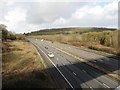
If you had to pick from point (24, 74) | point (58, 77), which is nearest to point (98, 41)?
point (58, 77)

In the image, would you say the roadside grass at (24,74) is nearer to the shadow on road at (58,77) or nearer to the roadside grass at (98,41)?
the shadow on road at (58,77)

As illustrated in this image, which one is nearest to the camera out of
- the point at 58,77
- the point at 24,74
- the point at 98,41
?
the point at 24,74

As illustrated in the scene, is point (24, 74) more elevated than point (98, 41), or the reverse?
point (98, 41)

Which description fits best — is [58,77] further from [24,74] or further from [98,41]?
[98,41]

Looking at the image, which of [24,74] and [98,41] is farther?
[98,41]

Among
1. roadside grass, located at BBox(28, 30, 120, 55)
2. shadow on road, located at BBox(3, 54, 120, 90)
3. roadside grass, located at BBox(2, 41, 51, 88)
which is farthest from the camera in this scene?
roadside grass, located at BBox(28, 30, 120, 55)

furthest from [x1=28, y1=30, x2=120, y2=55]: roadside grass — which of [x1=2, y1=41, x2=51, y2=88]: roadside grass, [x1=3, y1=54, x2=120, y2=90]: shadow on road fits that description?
[x1=3, y1=54, x2=120, y2=90]: shadow on road

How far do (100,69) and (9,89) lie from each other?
26727 millimetres

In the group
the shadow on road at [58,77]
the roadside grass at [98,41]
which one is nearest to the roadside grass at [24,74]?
the shadow on road at [58,77]

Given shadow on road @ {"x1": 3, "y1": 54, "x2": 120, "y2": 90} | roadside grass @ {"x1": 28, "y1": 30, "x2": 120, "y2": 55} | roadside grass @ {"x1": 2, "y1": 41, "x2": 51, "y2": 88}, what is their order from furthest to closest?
1. roadside grass @ {"x1": 28, "y1": 30, "x2": 120, "y2": 55}
2. shadow on road @ {"x1": 3, "y1": 54, "x2": 120, "y2": 90}
3. roadside grass @ {"x1": 2, "y1": 41, "x2": 51, "y2": 88}

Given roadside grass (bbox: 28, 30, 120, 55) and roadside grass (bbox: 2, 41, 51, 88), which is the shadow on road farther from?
roadside grass (bbox: 28, 30, 120, 55)

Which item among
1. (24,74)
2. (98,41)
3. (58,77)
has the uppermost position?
(98,41)

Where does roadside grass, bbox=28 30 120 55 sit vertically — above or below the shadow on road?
above

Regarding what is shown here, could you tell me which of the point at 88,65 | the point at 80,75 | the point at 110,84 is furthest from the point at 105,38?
the point at 110,84
